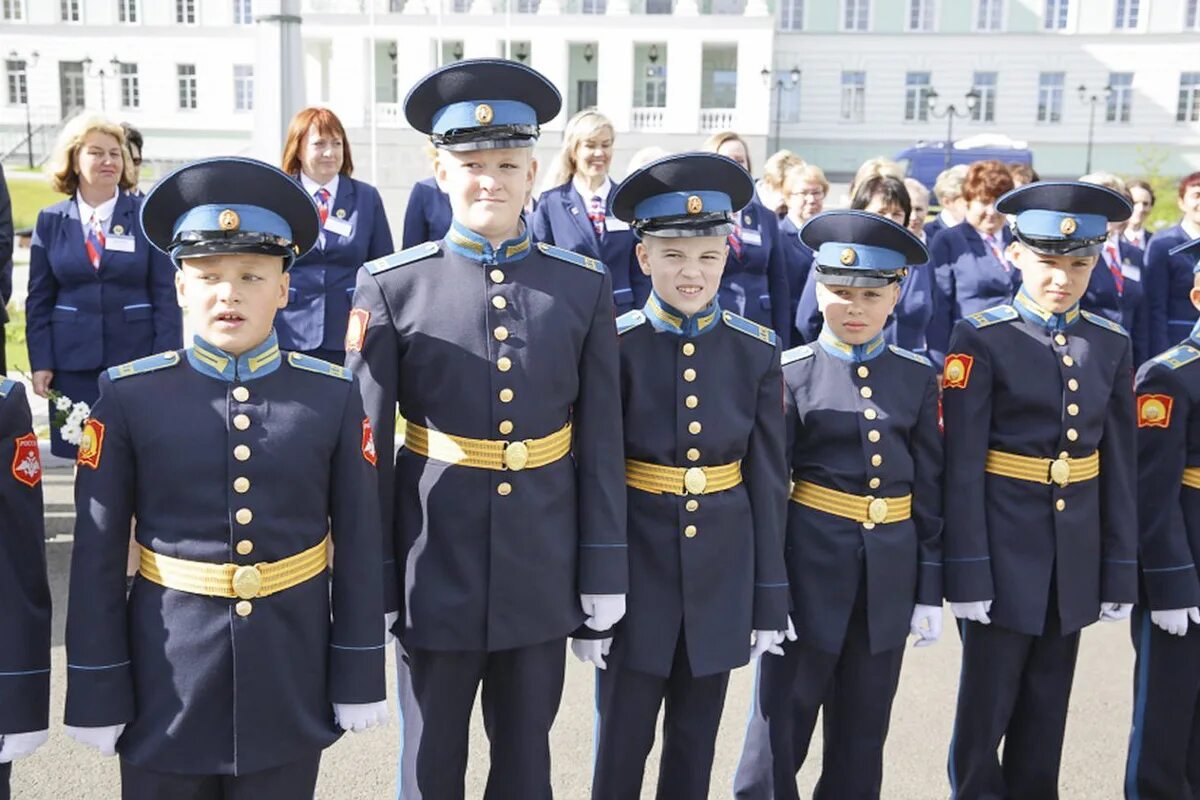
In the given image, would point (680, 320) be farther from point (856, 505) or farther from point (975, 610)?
point (975, 610)

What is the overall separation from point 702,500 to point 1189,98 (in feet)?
170

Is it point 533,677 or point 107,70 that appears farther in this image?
point 107,70

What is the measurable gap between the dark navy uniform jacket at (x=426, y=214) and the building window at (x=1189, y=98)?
161ft

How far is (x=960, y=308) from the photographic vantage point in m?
6.64

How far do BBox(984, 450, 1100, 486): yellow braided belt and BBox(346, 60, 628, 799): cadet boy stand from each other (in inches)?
46.7

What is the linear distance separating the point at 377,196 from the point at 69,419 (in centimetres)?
172

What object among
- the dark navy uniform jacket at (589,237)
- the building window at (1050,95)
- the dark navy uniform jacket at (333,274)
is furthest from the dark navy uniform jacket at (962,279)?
the building window at (1050,95)

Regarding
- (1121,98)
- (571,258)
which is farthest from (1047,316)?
(1121,98)

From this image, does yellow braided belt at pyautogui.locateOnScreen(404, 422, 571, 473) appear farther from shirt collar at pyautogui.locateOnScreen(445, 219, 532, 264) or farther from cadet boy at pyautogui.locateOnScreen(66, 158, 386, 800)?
shirt collar at pyautogui.locateOnScreen(445, 219, 532, 264)

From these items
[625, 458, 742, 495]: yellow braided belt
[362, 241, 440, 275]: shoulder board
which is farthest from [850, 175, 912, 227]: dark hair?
[362, 241, 440, 275]: shoulder board

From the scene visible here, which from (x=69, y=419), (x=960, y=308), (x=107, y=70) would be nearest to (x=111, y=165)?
(x=69, y=419)

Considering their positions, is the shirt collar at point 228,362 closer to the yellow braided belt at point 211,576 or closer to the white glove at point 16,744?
the yellow braided belt at point 211,576

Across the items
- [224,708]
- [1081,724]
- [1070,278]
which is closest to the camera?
[224,708]

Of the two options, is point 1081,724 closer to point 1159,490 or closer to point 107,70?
point 1159,490
